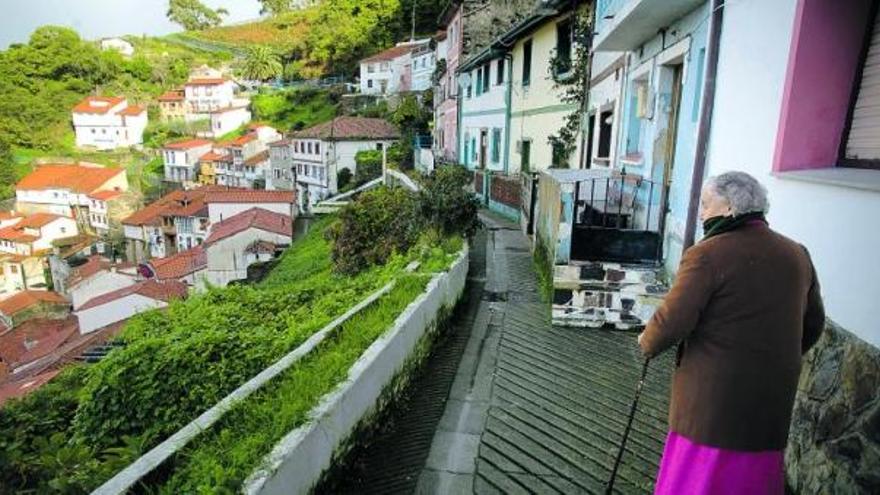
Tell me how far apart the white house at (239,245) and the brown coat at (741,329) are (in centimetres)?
2851

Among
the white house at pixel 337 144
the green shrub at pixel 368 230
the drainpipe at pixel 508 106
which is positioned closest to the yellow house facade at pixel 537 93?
the drainpipe at pixel 508 106

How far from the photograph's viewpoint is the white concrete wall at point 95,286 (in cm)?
3125

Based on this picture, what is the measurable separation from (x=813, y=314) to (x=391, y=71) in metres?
57.0

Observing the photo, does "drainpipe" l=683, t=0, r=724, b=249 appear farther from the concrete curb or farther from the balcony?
the concrete curb

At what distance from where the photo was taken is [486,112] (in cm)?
2005

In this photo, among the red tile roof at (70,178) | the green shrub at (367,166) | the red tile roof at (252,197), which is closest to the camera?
the red tile roof at (252,197)

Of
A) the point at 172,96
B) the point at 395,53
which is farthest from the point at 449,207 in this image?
the point at 172,96

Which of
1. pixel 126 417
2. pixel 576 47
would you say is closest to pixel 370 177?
pixel 576 47

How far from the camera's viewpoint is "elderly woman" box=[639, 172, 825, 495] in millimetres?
2031

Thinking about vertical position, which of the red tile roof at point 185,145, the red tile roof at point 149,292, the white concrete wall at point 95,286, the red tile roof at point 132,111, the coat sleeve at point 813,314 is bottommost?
the white concrete wall at point 95,286

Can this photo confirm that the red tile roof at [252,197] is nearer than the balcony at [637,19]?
No

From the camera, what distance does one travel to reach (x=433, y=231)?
8.20 metres

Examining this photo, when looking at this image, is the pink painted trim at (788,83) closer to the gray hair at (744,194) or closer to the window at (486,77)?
the gray hair at (744,194)

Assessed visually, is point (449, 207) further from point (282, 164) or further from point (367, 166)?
point (282, 164)
